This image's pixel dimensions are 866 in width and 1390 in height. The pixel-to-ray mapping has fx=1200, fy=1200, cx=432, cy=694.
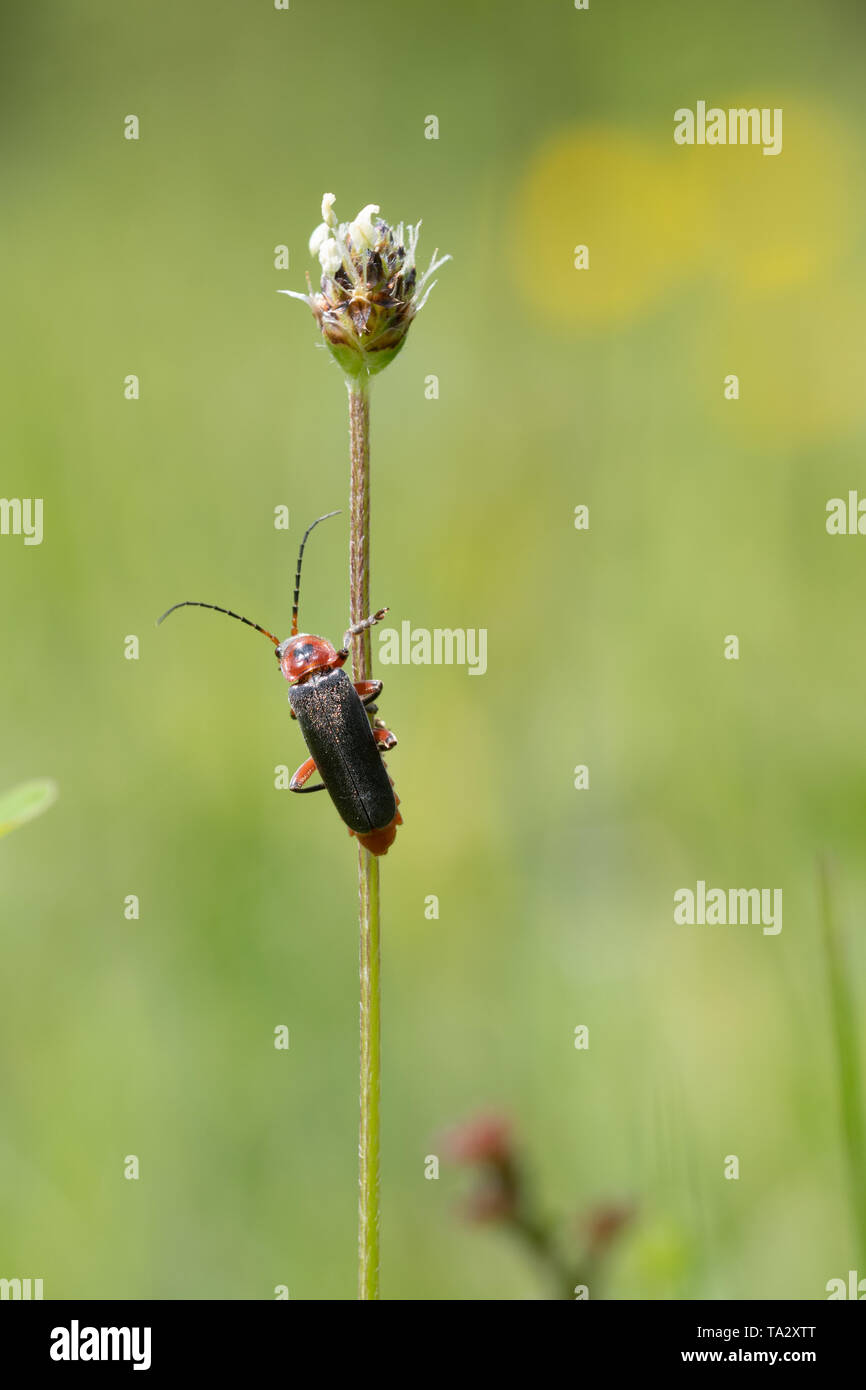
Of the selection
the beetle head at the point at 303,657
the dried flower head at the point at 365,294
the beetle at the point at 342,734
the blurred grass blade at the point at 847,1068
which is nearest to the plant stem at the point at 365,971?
the dried flower head at the point at 365,294

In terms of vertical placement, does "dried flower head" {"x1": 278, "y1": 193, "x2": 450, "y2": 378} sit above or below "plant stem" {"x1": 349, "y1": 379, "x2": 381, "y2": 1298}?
above

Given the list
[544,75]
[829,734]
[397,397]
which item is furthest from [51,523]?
[544,75]

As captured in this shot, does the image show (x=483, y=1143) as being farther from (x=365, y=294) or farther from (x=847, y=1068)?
(x=365, y=294)

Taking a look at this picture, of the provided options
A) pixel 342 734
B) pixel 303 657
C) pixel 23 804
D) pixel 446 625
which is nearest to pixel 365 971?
pixel 23 804

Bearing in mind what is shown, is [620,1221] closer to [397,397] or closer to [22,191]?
[397,397]

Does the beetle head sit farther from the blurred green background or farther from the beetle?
the blurred green background

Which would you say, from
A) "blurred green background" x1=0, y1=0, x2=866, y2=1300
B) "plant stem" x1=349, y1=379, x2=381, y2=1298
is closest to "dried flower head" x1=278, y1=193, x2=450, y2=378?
"plant stem" x1=349, y1=379, x2=381, y2=1298
